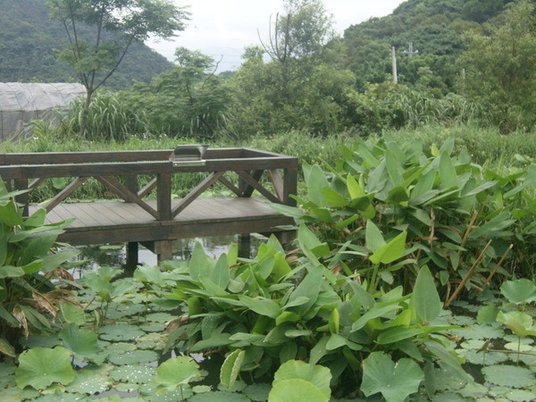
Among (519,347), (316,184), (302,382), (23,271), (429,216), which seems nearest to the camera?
(302,382)

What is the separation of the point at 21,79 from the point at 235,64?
42.1 ft

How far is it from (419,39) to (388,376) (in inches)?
1249

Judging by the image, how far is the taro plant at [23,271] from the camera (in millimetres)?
3553

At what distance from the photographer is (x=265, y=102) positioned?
13672 millimetres

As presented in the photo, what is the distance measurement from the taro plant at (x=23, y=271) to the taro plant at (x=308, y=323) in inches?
25.7

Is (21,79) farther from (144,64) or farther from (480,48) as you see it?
(480,48)

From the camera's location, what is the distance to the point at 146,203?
6152 mm

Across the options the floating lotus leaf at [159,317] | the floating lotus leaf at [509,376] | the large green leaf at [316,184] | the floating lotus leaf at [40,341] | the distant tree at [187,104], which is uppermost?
the distant tree at [187,104]

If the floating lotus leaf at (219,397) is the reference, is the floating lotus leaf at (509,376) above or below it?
above

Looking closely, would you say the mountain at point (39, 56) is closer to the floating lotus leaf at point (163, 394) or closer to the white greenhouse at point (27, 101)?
the white greenhouse at point (27, 101)

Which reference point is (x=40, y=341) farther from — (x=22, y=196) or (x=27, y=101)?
(x=27, y=101)

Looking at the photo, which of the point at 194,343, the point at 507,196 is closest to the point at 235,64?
the point at 507,196

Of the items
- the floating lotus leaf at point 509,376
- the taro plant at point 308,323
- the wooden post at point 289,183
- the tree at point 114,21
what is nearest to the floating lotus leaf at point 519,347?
the floating lotus leaf at point 509,376

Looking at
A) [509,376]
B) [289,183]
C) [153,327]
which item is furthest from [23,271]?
[289,183]
